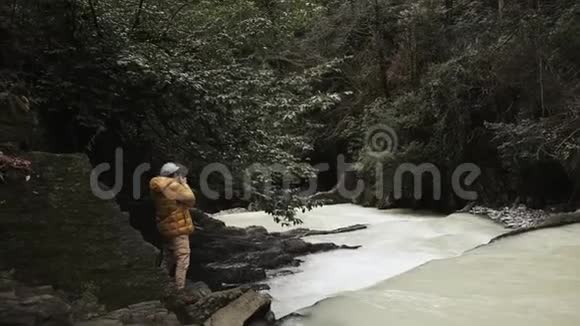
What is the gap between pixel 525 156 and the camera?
1129 centimetres

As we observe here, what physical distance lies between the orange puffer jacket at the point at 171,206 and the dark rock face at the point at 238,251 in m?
2.46

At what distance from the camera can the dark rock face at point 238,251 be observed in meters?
8.33

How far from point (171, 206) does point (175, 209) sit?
2.1 inches

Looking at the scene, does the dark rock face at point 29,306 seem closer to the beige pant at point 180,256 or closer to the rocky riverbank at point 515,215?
the beige pant at point 180,256

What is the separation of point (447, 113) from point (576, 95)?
345 centimetres

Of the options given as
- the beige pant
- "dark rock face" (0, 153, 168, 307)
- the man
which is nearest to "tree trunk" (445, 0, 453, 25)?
the man

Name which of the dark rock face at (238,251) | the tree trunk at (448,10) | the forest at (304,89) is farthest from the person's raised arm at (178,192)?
the tree trunk at (448,10)

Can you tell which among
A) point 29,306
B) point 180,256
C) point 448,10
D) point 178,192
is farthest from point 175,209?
point 448,10

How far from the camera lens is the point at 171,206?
18.4ft

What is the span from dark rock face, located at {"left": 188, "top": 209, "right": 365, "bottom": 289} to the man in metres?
2.28

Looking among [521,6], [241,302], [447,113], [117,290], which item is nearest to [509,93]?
[447,113]

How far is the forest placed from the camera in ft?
22.1

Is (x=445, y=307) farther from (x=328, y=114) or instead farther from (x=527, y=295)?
(x=328, y=114)

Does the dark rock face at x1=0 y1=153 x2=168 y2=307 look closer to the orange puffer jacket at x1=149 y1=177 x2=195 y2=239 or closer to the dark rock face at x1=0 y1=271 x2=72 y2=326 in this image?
the dark rock face at x1=0 y1=271 x2=72 y2=326
